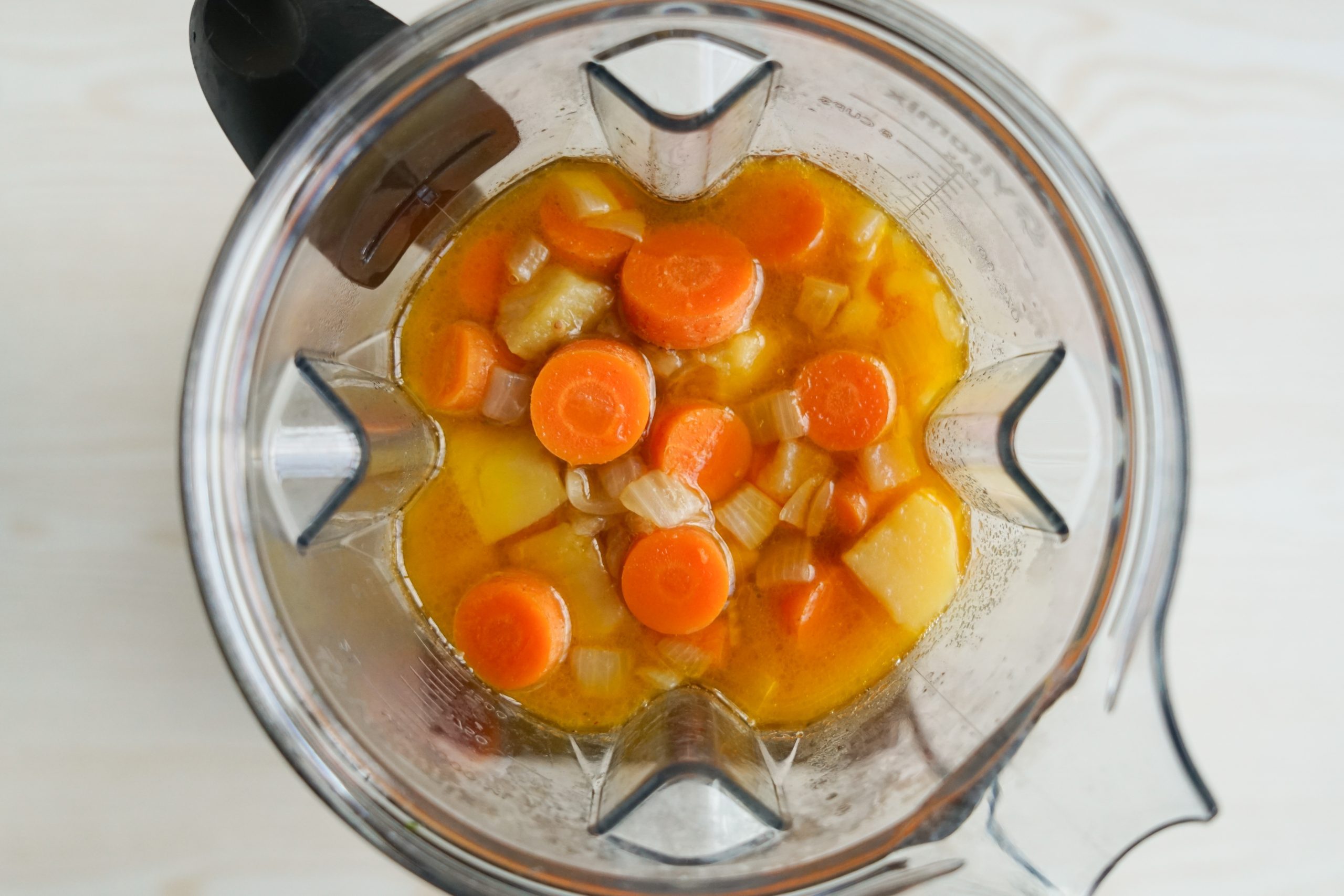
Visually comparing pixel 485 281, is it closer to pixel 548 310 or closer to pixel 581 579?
pixel 548 310

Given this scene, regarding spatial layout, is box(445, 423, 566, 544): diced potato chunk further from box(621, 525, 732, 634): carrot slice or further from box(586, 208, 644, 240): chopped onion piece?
box(586, 208, 644, 240): chopped onion piece

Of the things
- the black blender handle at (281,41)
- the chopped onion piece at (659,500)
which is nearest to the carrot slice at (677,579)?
Answer: the chopped onion piece at (659,500)

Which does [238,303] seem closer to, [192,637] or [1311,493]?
[192,637]

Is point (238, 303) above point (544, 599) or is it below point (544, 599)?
above

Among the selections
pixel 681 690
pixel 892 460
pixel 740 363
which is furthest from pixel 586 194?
pixel 681 690

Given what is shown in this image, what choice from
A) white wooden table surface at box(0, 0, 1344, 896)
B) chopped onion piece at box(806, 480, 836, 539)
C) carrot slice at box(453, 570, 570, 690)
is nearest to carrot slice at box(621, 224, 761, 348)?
chopped onion piece at box(806, 480, 836, 539)

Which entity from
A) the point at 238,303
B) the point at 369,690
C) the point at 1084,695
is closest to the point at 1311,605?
the point at 1084,695
